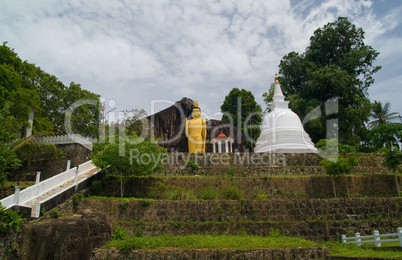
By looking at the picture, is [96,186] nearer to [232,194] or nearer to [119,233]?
[119,233]

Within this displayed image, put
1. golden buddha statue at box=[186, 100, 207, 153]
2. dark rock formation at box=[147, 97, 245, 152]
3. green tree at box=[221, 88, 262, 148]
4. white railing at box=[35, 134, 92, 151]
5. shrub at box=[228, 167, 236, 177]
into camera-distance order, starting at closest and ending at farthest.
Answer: shrub at box=[228, 167, 236, 177] < white railing at box=[35, 134, 92, 151] < golden buddha statue at box=[186, 100, 207, 153] < dark rock formation at box=[147, 97, 245, 152] < green tree at box=[221, 88, 262, 148]

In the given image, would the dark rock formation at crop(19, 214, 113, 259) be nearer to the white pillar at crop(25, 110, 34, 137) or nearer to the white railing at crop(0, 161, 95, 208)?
the white railing at crop(0, 161, 95, 208)

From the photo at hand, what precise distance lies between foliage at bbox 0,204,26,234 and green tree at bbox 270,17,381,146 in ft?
87.8

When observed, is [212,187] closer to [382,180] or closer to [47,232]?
[47,232]

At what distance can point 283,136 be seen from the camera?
2547 cm

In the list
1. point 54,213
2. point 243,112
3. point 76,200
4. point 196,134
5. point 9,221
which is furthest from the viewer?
point 243,112

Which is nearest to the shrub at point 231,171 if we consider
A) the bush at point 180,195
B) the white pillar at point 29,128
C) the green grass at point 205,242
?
the bush at point 180,195

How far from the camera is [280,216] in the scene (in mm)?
14914

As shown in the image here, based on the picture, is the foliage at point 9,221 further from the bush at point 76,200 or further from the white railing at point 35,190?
the bush at point 76,200

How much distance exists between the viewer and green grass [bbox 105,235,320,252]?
39.3ft

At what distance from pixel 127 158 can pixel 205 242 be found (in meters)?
6.70

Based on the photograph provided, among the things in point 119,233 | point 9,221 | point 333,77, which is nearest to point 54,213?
point 9,221

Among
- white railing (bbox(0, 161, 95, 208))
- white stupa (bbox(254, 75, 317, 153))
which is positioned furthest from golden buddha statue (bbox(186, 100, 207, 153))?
white railing (bbox(0, 161, 95, 208))

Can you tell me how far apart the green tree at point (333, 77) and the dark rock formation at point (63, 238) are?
2491 centimetres
